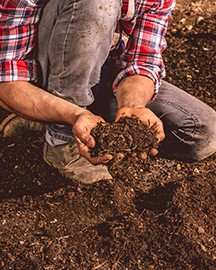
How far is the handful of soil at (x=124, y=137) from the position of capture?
1524 millimetres

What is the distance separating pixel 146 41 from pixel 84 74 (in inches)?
21.4

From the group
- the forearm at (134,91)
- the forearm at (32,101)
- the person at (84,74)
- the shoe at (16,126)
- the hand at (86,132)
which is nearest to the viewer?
the hand at (86,132)

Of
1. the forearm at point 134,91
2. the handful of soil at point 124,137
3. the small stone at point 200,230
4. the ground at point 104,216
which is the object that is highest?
the forearm at point 134,91

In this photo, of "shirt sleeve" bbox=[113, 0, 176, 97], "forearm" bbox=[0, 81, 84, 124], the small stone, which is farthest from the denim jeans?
the small stone

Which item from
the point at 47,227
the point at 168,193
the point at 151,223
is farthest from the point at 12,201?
the point at 168,193

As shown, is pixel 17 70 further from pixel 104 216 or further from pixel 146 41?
pixel 104 216

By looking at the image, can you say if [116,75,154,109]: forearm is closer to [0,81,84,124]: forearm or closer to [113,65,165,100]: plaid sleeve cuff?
[113,65,165,100]: plaid sleeve cuff

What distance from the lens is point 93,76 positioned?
1.87m

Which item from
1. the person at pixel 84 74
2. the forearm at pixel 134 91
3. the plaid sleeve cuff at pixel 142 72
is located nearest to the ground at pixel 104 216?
the person at pixel 84 74

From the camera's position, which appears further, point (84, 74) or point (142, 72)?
point (142, 72)

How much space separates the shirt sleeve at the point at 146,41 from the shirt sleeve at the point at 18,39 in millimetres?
633

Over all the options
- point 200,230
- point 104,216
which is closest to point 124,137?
point 104,216

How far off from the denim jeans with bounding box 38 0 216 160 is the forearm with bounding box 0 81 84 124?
5.5 inches

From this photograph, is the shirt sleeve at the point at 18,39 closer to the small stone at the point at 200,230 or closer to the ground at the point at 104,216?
the ground at the point at 104,216
